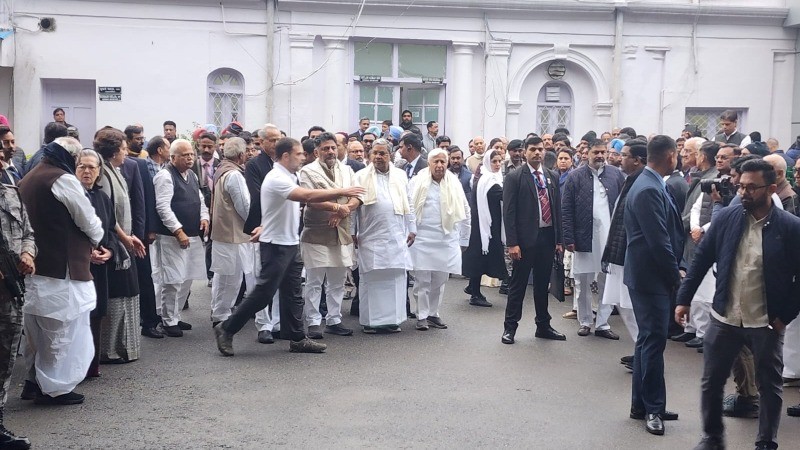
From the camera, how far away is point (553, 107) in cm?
2178

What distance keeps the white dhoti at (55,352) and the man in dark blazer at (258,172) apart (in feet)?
8.55

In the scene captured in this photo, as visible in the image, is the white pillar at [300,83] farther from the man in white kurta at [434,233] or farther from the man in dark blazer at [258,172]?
the man in dark blazer at [258,172]

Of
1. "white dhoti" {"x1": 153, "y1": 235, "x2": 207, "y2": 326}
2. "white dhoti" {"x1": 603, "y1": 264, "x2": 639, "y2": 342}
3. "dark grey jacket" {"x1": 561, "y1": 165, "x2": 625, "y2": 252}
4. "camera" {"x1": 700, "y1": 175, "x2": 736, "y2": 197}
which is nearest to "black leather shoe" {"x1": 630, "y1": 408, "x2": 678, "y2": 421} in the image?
"white dhoti" {"x1": 603, "y1": 264, "x2": 639, "y2": 342}

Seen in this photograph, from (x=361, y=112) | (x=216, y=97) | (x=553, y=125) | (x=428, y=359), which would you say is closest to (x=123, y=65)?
(x=216, y=97)

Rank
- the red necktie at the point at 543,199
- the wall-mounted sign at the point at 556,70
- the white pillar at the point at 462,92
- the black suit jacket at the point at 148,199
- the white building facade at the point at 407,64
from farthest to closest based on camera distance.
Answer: the wall-mounted sign at the point at 556,70 → the white pillar at the point at 462,92 → the white building facade at the point at 407,64 → the red necktie at the point at 543,199 → the black suit jacket at the point at 148,199

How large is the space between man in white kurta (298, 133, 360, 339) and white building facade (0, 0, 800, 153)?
10536 mm

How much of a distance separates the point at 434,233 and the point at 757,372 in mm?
5164

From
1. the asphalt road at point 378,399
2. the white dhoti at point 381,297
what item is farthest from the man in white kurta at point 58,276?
the white dhoti at point 381,297

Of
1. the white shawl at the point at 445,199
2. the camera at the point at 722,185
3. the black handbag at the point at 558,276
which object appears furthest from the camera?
the white shawl at the point at 445,199

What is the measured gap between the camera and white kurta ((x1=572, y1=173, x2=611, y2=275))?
1031cm

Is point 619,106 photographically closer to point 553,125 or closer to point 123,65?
point 553,125

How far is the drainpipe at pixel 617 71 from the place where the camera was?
69.6 ft

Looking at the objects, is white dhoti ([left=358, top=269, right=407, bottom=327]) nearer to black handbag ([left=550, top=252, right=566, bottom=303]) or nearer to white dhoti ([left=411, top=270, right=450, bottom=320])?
white dhoti ([left=411, top=270, right=450, bottom=320])

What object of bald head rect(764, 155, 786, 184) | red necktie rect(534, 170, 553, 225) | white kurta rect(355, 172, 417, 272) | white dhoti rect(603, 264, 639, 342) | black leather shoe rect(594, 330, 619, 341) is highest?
bald head rect(764, 155, 786, 184)
